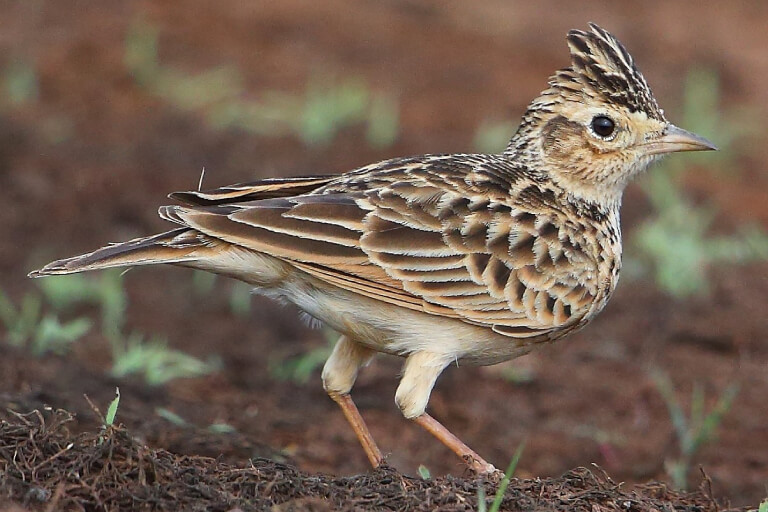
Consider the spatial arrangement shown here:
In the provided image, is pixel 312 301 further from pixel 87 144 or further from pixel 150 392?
pixel 87 144

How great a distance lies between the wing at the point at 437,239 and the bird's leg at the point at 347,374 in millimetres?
683

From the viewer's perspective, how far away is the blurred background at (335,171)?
7250mm

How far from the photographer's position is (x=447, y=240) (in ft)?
19.2

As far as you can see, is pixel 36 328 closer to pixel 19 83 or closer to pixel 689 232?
pixel 19 83

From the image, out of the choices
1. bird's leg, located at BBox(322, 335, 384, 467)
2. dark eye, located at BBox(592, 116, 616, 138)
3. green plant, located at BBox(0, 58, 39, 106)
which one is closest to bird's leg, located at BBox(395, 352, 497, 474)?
bird's leg, located at BBox(322, 335, 384, 467)

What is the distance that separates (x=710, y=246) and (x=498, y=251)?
421cm

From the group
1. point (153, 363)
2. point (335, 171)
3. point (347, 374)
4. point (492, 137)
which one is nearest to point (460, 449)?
point (347, 374)

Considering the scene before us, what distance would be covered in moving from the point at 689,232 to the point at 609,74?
3630 millimetres

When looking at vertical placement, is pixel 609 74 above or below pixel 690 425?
above

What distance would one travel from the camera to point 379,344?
5.93m

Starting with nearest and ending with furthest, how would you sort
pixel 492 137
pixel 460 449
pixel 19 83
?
pixel 460 449 < pixel 492 137 < pixel 19 83

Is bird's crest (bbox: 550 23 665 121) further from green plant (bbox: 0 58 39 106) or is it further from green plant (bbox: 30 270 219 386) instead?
green plant (bbox: 0 58 39 106)

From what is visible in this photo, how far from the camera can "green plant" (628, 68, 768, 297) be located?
9.08 meters

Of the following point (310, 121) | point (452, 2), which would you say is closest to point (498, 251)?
point (310, 121)
